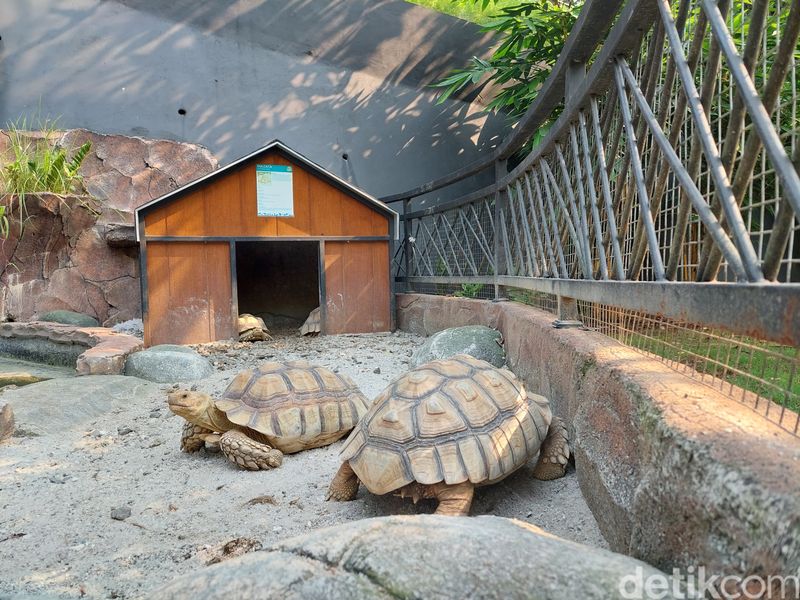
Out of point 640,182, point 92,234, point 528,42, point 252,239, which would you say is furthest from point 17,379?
point 528,42

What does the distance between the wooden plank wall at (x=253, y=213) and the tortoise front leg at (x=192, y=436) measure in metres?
5.43

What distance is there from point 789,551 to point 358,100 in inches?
500

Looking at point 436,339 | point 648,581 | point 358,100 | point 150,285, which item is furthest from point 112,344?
point 358,100

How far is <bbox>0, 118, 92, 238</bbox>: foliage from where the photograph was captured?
9.77 m

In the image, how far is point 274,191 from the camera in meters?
9.20

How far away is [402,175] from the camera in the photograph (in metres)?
12.6

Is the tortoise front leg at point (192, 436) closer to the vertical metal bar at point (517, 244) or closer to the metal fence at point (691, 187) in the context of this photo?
the metal fence at point (691, 187)

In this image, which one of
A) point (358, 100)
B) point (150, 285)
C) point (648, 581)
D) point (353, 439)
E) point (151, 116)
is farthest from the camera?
point (358, 100)

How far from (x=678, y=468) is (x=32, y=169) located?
459 inches

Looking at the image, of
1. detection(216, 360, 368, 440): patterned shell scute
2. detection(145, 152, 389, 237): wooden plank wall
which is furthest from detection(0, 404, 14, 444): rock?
detection(145, 152, 389, 237): wooden plank wall

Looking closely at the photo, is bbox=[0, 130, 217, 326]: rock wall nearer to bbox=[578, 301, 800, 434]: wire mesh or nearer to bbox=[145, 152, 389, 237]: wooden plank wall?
bbox=[145, 152, 389, 237]: wooden plank wall

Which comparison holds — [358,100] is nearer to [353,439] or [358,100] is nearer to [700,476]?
[353,439]

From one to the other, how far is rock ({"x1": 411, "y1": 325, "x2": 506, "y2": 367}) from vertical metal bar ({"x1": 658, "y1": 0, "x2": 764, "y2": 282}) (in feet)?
13.3

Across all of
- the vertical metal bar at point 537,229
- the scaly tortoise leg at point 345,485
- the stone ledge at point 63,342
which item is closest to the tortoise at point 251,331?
the stone ledge at point 63,342
